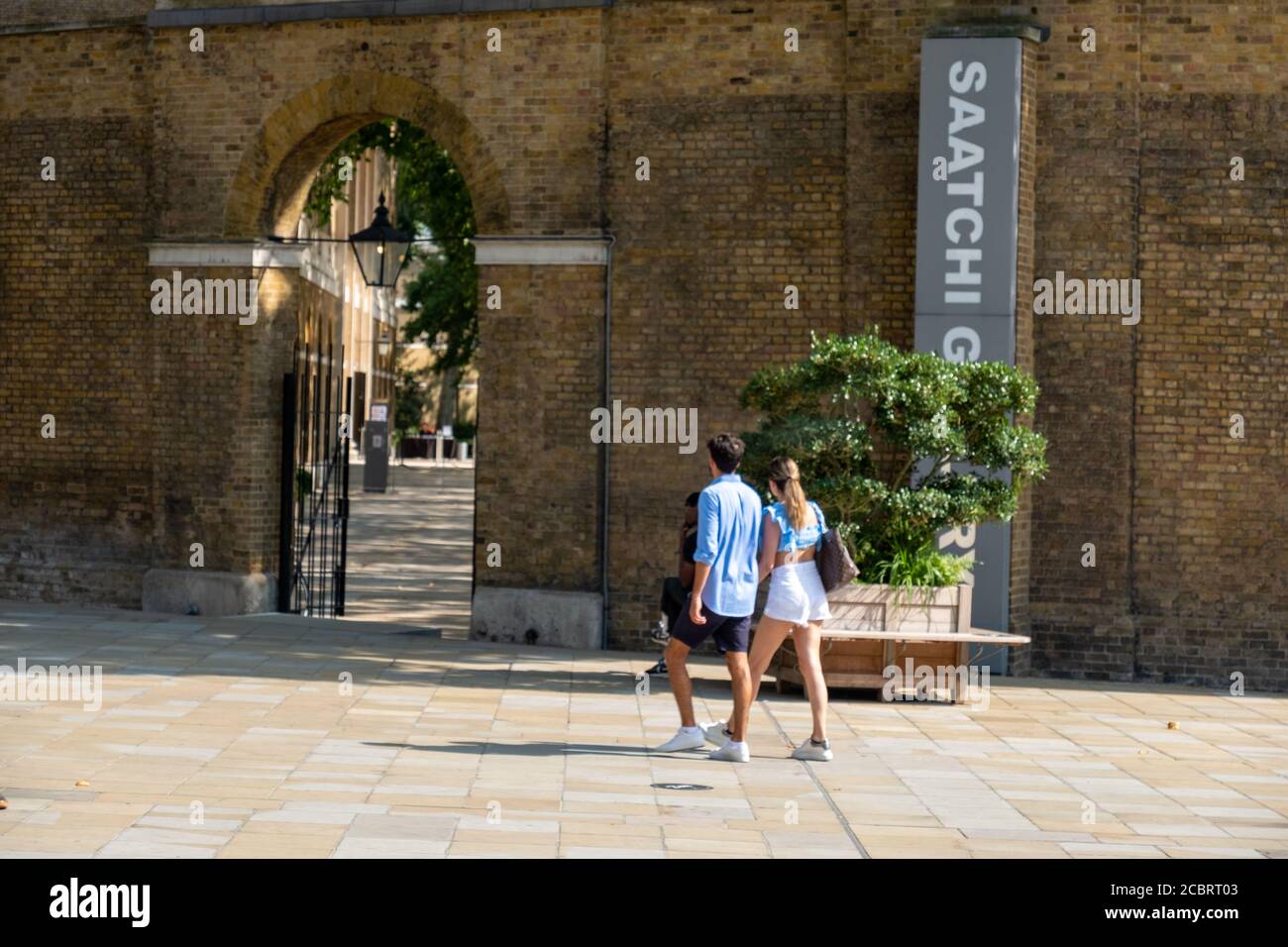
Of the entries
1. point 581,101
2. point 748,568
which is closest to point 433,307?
point 581,101

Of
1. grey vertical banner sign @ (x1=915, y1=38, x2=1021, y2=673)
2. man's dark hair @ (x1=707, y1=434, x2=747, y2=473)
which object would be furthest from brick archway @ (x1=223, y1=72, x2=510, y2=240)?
man's dark hair @ (x1=707, y1=434, x2=747, y2=473)

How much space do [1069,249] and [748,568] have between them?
5.94 m

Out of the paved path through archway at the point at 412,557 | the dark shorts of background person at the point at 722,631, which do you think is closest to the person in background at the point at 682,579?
the dark shorts of background person at the point at 722,631

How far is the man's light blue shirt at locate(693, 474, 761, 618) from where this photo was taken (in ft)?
30.2

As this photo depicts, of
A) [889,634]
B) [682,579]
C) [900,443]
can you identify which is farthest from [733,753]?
[900,443]

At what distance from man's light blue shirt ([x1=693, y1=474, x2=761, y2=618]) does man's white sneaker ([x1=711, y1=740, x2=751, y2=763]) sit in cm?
73

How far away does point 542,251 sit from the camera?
1463 centimetres

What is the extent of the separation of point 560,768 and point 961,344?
6033 millimetres

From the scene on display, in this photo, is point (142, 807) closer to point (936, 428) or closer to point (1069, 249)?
point (936, 428)

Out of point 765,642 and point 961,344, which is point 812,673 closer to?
point 765,642

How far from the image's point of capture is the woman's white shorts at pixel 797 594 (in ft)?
31.1

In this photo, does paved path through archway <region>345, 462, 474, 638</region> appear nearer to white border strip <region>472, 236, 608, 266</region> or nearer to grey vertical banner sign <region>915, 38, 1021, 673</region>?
white border strip <region>472, 236, 608, 266</region>

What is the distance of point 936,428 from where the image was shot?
465 inches

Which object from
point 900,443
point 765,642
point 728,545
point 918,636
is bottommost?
point 918,636
